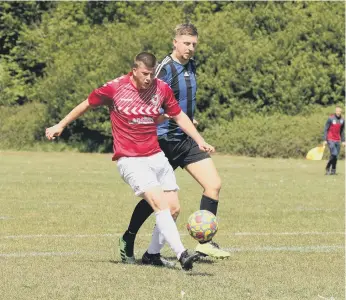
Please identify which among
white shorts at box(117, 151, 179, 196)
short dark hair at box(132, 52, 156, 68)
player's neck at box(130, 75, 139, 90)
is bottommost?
white shorts at box(117, 151, 179, 196)

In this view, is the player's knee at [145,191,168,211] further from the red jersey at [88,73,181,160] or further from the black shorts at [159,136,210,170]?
the black shorts at [159,136,210,170]

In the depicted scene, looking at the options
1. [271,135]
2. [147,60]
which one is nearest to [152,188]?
[147,60]

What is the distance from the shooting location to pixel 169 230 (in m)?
8.48

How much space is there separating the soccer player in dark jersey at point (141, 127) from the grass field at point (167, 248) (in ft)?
2.54

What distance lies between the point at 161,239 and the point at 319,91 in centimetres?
3577

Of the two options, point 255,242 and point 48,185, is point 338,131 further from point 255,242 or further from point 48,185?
point 255,242

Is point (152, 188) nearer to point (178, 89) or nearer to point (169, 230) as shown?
point (169, 230)

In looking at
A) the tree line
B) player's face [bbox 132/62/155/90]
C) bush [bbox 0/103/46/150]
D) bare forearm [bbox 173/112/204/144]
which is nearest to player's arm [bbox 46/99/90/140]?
player's face [bbox 132/62/155/90]

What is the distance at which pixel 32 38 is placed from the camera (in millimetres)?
52406

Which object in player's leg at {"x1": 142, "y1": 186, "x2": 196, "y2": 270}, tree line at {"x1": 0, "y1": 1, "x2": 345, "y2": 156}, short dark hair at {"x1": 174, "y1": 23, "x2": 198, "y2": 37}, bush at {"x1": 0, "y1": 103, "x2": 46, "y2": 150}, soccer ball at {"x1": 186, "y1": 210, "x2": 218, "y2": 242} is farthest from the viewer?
bush at {"x1": 0, "y1": 103, "x2": 46, "y2": 150}

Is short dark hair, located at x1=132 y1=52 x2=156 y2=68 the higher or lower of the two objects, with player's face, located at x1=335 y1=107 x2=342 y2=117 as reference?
higher

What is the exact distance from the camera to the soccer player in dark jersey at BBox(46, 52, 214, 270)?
8.62m

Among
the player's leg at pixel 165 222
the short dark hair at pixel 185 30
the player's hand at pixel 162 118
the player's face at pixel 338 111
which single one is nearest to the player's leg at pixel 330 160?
the player's face at pixel 338 111

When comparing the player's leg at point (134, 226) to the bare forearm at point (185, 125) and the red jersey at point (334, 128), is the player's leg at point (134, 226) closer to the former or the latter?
the bare forearm at point (185, 125)
